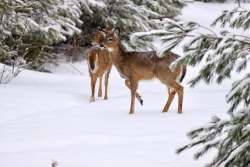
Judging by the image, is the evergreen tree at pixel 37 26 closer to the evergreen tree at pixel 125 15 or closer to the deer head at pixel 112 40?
the evergreen tree at pixel 125 15

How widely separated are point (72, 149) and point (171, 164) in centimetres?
118

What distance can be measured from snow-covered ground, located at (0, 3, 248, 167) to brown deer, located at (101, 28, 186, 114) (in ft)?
1.21

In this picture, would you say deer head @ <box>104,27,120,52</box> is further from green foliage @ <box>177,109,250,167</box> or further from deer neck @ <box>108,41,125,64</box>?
green foliage @ <box>177,109,250,167</box>

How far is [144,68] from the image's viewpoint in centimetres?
959

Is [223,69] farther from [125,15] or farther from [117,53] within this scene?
[125,15]

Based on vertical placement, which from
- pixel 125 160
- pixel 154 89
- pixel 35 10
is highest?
pixel 35 10

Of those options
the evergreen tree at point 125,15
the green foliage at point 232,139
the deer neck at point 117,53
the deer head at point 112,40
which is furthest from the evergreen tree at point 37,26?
the green foliage at point 232,139

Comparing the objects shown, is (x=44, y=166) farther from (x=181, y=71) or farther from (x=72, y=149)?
(x=181, y=71)

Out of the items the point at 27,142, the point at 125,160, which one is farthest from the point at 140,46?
the point at 125,160

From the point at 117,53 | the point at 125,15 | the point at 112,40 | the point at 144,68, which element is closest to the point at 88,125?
the point at 144,68

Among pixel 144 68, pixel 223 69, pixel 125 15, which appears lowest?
pixel 144 68

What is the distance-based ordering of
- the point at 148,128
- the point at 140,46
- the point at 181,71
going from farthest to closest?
1. the point at 140,46
2. the point at 181,71
3. the point at 148,128

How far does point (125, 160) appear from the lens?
544 cm

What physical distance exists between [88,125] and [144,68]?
2.00m
